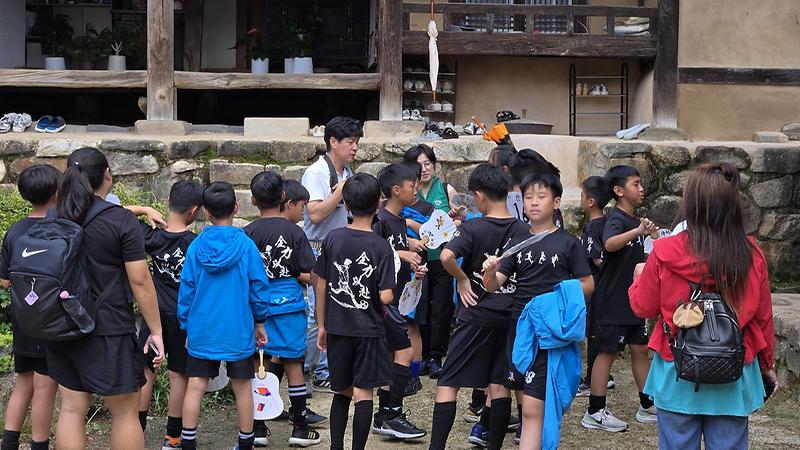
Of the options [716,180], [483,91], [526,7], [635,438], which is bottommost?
[635,438]

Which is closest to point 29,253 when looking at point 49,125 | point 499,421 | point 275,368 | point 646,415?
point 275,368

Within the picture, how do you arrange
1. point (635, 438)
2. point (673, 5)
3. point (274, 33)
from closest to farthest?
point (635, 438) < point (673, 5) < point (274, 33)

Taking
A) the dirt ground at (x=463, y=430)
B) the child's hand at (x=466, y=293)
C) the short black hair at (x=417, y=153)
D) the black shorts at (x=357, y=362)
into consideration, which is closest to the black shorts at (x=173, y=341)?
the dirt ground at (x=463, y=430)

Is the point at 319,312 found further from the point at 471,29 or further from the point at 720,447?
the point at 471,29

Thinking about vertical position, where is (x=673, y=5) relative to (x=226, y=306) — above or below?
above

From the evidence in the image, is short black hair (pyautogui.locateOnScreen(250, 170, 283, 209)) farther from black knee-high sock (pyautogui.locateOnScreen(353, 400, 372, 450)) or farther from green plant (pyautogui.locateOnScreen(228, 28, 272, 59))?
green plant (pyautogui.locateOnScreen(228, 28, 272, 59))

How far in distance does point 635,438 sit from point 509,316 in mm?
1469

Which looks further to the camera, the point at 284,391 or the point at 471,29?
the point at 471,29

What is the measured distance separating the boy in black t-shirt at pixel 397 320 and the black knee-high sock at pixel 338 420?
607 mm

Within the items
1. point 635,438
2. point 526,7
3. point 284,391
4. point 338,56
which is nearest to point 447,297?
point 284,391

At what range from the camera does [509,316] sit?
5.21 meters

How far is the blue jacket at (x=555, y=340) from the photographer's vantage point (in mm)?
4766

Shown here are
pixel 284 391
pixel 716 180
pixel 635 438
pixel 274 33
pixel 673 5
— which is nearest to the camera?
pixel 716 180

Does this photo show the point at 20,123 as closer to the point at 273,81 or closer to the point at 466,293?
the point at 273,81
